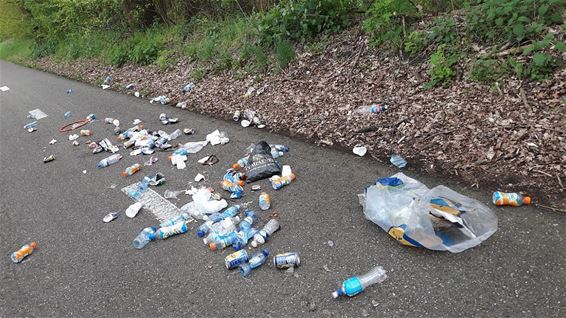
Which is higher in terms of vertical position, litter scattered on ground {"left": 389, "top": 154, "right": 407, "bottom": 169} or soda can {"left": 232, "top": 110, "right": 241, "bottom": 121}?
litter scattered on ground {"left": 389, "top": 154, "right": 407, "bottom": 169}

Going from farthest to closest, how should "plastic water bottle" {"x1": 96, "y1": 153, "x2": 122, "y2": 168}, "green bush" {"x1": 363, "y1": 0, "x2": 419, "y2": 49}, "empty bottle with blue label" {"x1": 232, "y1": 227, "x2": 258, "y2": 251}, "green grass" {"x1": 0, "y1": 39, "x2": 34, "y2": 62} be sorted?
"green grass" {"x1": 0, "y1": 39, "x2": 34, "y2": 62}, "green bush" {"x1": 363, "y1": 0, "x2": 419, "y2": 49}, "plastic water bottle" {"x1": 96, "y1": 153, "x2": 122, "y2": 168}, "empty bottle with blue label" {"x1": 232, "y1": 227, "x2": 258, "y2": 251}

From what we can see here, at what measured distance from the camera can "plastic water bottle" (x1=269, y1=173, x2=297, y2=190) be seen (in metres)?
3.87

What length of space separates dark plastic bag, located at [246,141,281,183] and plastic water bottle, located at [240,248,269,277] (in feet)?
3.94

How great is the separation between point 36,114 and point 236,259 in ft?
24.0

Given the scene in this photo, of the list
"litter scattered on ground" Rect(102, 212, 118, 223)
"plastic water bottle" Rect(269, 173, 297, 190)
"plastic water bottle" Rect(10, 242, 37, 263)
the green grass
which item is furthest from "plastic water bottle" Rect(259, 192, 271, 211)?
the green grass

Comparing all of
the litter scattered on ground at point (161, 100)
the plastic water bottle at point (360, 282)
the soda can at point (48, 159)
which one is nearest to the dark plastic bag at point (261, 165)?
the plastic water bottle at point (360, 282)

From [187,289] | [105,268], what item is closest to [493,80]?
[187,289]

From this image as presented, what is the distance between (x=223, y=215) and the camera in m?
3.55

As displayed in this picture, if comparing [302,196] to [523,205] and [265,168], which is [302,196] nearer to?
[265,168]

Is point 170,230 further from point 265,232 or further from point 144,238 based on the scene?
point 265,232

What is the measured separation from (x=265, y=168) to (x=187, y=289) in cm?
161

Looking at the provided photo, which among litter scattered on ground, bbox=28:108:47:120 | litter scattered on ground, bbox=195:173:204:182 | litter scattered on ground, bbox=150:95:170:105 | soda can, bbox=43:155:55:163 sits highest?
litter scattered on ground, bbox=195:173:204:182

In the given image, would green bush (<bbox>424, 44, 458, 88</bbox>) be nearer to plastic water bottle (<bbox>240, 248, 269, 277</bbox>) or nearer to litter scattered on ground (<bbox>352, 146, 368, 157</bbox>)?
litter scattered on ground (<bbox>352, 146, 368, 157</bbox>)

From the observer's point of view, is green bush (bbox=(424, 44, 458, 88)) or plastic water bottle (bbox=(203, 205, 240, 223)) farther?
green bush (bbox=(424, 44, 458, 88))
